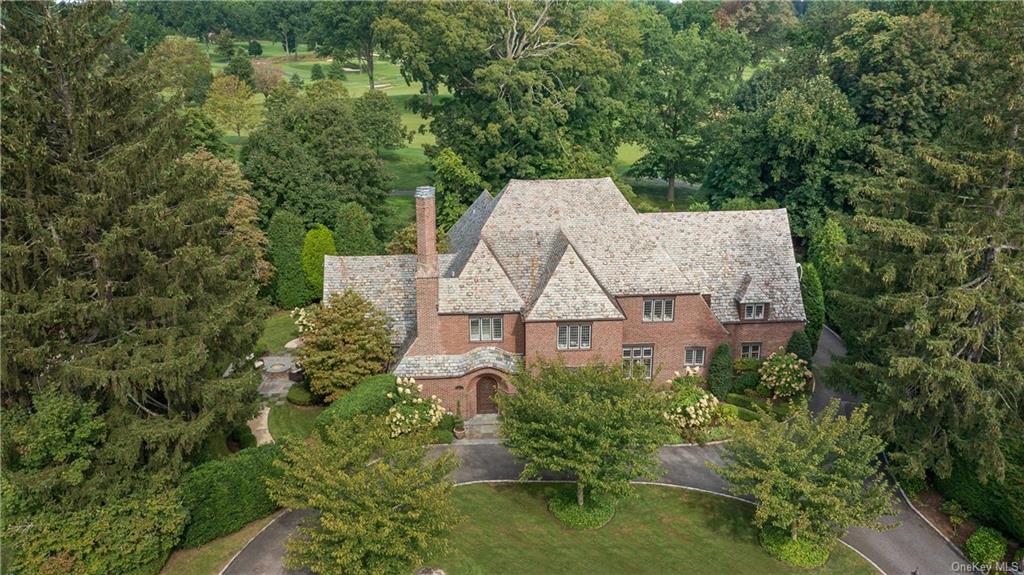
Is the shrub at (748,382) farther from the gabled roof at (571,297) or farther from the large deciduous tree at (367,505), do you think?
the large deciduous tree at (367,505)

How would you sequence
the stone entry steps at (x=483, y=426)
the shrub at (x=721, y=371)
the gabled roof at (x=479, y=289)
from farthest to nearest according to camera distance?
the shrub at (x=721, y=371), the gabled roof at (x=479, y=289), the stone entry steps at (x=483, y=426)

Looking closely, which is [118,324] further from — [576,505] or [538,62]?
[538,62]

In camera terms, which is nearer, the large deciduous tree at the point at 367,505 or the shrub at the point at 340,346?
the large deciduous tree at the point at 367,505

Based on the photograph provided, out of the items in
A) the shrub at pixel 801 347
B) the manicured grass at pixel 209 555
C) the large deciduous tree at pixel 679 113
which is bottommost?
the manicured grass at pixel 209 555

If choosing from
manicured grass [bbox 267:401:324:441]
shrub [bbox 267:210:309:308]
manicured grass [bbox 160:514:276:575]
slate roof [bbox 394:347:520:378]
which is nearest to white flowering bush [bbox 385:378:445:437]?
slate roof [bbox 394:347:520:378]

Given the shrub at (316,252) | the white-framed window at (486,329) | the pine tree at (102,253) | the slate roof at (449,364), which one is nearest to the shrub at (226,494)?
the pine tree at (102,253)

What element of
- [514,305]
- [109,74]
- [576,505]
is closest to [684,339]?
[514,305]
